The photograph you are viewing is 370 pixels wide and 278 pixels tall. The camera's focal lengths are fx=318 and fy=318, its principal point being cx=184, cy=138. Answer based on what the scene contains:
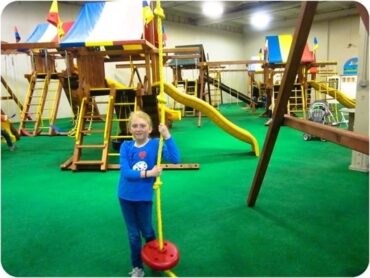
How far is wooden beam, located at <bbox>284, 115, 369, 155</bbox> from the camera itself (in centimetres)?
151

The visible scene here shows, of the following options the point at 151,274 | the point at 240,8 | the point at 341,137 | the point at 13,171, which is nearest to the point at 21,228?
the point at 151,274

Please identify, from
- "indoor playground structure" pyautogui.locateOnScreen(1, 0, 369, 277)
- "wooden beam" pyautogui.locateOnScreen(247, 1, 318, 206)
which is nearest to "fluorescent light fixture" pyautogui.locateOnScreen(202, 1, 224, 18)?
"indoor playground structure" pyautogui.locateOnScreen(1, 0, 369, 277)

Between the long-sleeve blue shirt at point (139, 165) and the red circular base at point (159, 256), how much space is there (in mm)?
271

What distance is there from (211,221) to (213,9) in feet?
35.7

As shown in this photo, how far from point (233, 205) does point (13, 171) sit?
10.2 feet

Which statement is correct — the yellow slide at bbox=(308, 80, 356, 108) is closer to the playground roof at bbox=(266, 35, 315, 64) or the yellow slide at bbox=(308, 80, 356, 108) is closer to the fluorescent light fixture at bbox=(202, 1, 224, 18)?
the playground roof at bbox=(266, 35, 315, 64)

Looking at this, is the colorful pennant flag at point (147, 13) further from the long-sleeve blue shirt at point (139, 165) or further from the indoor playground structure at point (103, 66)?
the long-sleeve blue shirt at point (139, 165)

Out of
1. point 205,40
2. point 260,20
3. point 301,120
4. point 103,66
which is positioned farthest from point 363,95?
point 205,40

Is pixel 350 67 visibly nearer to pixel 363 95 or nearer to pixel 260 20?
pixel 260 20

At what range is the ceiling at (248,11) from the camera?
1145cm

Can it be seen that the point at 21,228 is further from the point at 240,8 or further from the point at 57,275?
the point at 240,8

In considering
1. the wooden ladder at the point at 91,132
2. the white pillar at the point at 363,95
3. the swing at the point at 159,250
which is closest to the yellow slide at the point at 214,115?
the wooden ladder at the point at 91,132

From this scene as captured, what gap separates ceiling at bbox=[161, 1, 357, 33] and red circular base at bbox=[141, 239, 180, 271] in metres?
10.5

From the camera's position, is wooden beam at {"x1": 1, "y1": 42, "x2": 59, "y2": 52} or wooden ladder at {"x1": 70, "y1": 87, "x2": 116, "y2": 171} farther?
wooden beam at {"x1": 1, "y1": 42, "x2": 59, "y2": 52}
